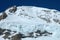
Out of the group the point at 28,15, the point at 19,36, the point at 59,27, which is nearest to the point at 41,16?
the point at 28,15

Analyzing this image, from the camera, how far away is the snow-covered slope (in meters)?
28.0

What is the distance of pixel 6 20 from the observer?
30844mm

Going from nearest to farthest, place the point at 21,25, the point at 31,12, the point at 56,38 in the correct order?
1. the point at 56,38
2. the point at 21,25
3. the point at 31,12

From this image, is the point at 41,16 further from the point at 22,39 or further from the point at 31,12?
the point at 22,39

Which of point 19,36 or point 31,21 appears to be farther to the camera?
point 31,21

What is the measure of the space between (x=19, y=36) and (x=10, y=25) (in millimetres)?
2283

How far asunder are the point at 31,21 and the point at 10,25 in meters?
2.66

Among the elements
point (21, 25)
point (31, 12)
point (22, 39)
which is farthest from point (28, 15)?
point (22, 39)

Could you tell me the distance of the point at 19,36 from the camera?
2745cm

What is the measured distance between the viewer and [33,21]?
1201 inches

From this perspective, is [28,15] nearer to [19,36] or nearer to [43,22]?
[43,22]

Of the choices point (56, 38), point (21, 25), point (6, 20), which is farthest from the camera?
point (6, 20)

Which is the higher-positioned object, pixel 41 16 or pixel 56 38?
pixel 41 16

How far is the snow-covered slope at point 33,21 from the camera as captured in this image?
91.9 feet
